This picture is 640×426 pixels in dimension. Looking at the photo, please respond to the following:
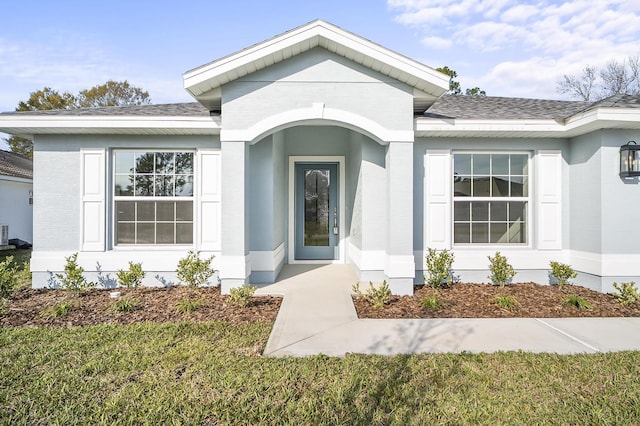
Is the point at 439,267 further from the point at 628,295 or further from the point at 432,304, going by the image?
the point at 628,295

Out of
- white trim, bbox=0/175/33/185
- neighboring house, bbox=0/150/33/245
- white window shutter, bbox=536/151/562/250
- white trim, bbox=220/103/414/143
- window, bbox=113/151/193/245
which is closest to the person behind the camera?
white trim, bbox=220/103/414/143

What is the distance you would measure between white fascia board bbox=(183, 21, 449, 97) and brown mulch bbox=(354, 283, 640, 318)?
3.85 metres

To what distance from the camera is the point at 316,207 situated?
30.9 ft

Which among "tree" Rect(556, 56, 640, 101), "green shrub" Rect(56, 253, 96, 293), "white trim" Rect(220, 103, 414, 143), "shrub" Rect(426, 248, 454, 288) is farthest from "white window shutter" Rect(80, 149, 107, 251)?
"tree" Rect(556, 56, 640, 101)

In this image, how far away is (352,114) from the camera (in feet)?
20.2

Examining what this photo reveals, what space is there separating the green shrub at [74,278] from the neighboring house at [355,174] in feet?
1.08

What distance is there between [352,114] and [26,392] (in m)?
5.65

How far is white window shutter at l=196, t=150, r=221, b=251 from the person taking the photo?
23.6ft

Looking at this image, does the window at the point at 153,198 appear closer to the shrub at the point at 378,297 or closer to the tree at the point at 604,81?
the shrub at the point at 378,297

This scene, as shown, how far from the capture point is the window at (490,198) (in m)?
7.34

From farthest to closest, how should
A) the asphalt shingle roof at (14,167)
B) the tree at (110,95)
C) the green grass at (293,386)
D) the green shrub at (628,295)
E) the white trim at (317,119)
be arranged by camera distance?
the tree at (110,95) → the asphalt shingle roof at (14,167) → the white trim at (317,119) → the green shrub at (628,295) → the green grass at (293,386)

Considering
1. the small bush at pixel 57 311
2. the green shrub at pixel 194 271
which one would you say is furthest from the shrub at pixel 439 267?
the small bush at pixel 57 311

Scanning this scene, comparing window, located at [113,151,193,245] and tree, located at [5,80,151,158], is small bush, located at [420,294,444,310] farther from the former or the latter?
tree, located at [5,80,151,158]

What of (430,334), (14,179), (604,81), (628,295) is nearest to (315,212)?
(430,334)
